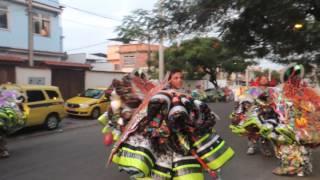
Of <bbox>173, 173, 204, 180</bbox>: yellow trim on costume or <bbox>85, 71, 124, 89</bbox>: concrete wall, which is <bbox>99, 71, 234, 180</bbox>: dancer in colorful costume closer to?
<bbox>173, 173, 204, 180</bbox>: yellow trim on costume

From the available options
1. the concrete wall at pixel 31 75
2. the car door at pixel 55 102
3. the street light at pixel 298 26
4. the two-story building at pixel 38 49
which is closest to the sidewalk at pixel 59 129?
the car door at pixel 55 102

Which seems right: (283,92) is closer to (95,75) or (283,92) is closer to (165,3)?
(165,3)

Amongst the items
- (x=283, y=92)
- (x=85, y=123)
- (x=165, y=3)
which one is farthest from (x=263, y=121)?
(x=85, y=123)

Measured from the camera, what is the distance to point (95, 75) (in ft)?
77.7

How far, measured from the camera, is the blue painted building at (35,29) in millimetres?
22438

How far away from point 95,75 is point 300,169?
1760cm

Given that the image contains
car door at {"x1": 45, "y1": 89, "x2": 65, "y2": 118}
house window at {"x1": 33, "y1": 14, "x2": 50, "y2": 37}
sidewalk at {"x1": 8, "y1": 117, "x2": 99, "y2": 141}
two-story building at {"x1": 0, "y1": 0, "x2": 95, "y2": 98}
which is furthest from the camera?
house window at {"x1": 33, "y1": 14, "x2": 50, "y2": 37}

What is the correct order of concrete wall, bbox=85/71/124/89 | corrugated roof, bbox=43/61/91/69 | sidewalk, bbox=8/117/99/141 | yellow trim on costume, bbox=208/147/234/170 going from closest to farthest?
1. yellow trim on costume, bbox=208/147/234/170
2. sidewalk, bbox=8/117/99/141
3. corrugated roof, bbox=43/61/91/69
4. concrete wall, bbox=85/71/124/89

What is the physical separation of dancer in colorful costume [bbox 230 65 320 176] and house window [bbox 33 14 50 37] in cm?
1904

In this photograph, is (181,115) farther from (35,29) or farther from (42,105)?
(35,29)

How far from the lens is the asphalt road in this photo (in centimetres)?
761

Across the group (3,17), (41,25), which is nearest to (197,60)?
(41,25)

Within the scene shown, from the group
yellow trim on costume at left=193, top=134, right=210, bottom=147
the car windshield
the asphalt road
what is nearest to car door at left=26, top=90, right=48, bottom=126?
the asphalt road

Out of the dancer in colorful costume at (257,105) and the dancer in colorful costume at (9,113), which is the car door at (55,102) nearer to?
the dancer in colorful costume at (9,113)
